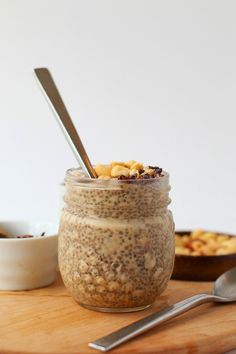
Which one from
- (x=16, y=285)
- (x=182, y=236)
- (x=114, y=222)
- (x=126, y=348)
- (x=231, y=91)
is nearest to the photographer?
(x=126, y=348)

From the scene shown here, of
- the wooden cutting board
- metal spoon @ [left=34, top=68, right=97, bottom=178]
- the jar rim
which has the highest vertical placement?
metal spoon @ [left=34, top=68, right=97, bottom=178]

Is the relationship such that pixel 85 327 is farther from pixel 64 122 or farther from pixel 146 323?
pixel 64 122

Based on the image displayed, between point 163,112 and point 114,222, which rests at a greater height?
point 163,112

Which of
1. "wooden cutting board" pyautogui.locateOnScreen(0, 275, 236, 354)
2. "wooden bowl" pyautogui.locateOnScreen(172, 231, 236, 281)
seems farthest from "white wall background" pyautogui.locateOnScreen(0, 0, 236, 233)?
"wooden cutting board" pyautogui.locateOnScreen(0, 275, 236, 354)

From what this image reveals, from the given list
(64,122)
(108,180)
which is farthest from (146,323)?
(64,122)

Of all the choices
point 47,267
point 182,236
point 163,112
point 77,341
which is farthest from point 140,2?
point 77,341

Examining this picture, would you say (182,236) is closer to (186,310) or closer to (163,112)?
(186,310)

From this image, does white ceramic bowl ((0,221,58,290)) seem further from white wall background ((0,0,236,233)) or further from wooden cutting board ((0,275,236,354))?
white wall background ((0,0,236,233))

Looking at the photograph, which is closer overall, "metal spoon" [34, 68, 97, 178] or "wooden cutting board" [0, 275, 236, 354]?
"wooden cutting board" [0, 275, 236, 354]
